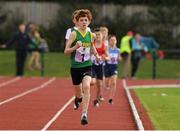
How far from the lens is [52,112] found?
55.9 feet

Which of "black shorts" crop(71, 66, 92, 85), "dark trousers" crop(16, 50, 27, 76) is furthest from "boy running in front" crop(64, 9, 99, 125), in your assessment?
"dark trousers" crop(16, 50, 27, 76)

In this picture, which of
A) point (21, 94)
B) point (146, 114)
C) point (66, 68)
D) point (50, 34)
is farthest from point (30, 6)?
point (146, 114)

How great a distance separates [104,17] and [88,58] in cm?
3451

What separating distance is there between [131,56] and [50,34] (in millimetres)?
13921

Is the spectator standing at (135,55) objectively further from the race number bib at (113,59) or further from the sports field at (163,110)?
the race number bib at (113,59)

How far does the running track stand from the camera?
1430 centimetres

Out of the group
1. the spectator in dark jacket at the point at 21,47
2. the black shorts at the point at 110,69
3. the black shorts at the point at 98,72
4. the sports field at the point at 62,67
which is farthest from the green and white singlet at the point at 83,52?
the sports field at the point at 62,67

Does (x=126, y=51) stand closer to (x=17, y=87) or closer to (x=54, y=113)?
(x=17, y=87)

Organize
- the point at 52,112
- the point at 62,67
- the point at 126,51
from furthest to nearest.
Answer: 1. the point at 62,67
2. the point at 126,51
3. the point at 52,112

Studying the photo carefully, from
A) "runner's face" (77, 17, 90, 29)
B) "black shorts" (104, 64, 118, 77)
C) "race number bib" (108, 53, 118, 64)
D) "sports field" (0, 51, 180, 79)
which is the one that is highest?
"runner's face" (77, 17, 90, 29)

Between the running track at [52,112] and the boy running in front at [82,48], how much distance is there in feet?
2.88

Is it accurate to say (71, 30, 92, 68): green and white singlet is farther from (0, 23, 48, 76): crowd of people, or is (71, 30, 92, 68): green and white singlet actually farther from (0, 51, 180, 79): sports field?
(0, 51, 180, 79): sports field

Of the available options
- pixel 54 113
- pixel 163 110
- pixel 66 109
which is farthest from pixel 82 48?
pixel 163 110

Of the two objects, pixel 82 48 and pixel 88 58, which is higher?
pixel 82 48
